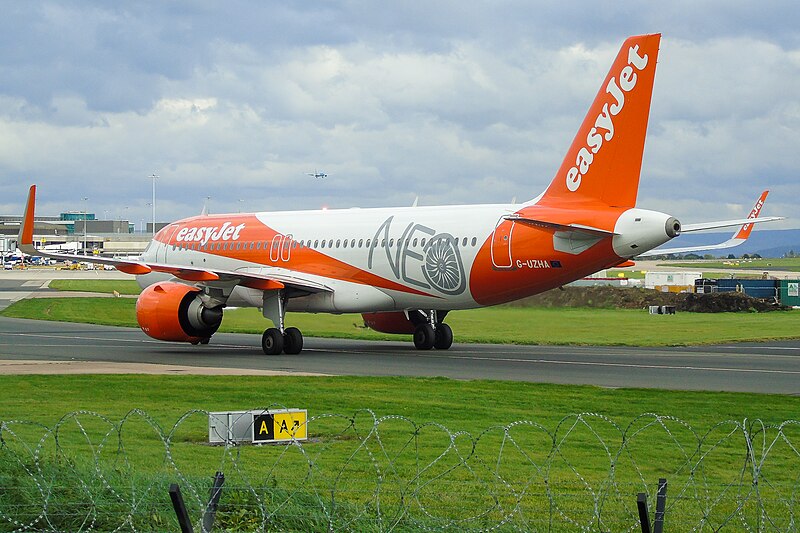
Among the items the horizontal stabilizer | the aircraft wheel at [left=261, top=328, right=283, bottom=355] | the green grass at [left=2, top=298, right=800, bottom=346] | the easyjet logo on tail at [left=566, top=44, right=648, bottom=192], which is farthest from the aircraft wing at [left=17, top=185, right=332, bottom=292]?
the easyjet logo on tail at [left=566, top=44, right=648, bottom=192]

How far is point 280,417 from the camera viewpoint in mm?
15344

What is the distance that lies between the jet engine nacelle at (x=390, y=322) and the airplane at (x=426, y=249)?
1.8 inches

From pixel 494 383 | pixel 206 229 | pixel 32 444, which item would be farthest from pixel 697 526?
pixel 206 229

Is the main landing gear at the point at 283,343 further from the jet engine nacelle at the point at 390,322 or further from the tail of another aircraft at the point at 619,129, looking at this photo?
the tail of another aircraft at the point at 619,129

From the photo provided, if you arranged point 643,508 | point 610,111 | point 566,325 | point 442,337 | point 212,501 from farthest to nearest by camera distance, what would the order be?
point 566,325 → point 442,337 → point 610,111 → point 212,501 → point 643,508

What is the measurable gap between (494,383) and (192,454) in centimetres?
1013

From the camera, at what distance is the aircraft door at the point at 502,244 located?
101ft

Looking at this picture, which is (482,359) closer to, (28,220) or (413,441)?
(28,220)

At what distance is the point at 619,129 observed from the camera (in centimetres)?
2878

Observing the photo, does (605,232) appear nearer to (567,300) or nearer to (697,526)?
(697,526)

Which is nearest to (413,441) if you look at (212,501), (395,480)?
(395,480)

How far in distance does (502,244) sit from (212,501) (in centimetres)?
2268

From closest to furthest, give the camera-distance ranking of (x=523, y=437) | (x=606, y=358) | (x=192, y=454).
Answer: (x=192, y=454)
(x=523, y=437)
(x=606, y=358)

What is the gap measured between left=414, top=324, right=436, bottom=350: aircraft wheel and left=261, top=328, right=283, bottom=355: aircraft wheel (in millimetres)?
4677
